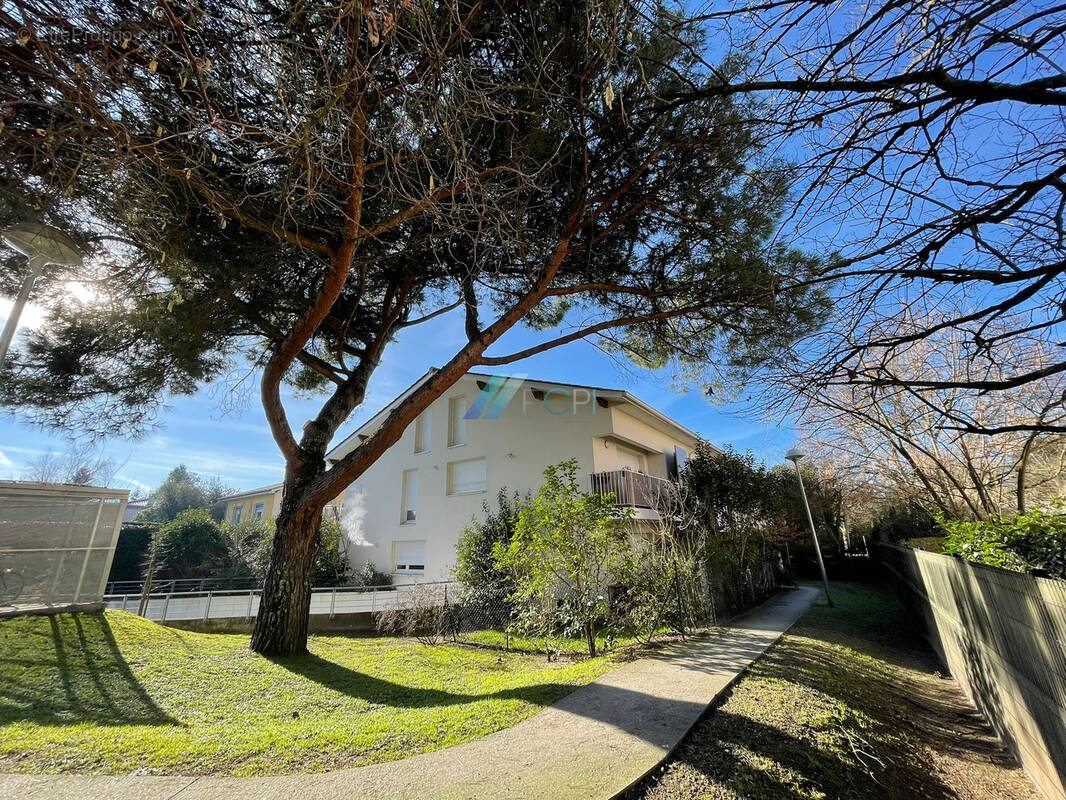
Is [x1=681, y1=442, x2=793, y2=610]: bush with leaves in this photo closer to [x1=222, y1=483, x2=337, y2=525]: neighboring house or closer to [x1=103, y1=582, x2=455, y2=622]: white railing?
[x1=103, y1=582, x2=455, y2=622]: white railing

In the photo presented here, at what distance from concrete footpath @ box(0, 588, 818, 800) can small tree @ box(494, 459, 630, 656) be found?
265 cm

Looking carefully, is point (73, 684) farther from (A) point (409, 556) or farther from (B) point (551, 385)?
(A) point (409, 556)

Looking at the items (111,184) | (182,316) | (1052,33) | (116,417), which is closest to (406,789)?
(111,184)

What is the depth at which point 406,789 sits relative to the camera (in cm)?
283

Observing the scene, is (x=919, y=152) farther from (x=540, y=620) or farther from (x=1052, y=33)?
(x=540, y=620)

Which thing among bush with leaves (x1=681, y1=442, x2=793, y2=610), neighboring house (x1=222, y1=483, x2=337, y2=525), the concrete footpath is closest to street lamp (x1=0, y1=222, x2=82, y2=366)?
the concrete footpath

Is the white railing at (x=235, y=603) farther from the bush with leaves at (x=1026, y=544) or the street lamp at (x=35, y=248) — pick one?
the bush with leaves at (x=1026, y=544)

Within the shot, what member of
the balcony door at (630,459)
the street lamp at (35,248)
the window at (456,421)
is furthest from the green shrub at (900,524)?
the street lamp at (35,248)

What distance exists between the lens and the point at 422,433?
719 inches

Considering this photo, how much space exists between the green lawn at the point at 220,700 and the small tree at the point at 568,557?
79cm

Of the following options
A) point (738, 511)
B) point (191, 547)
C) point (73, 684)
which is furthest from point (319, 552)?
point (738, 511)

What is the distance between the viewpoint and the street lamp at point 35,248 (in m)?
3.68

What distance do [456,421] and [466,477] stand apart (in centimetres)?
228

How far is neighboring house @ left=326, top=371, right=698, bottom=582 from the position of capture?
568 inches
